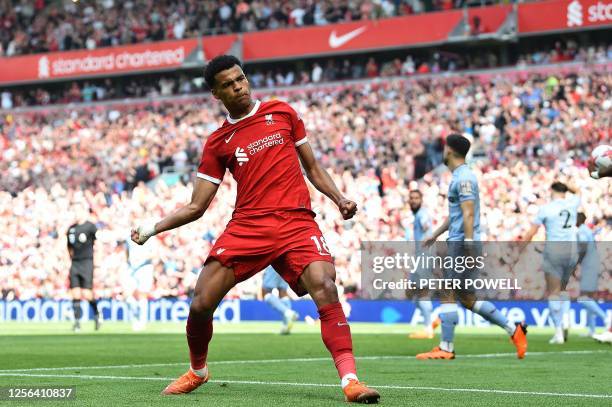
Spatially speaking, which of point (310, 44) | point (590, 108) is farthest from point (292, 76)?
point (590, 108)

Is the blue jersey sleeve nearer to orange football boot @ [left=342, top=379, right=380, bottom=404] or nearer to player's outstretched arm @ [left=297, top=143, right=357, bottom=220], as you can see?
player's outstretched arm @ [left=297, top=143, right=357, bottom=220]

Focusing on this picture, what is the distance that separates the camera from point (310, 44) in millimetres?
43094

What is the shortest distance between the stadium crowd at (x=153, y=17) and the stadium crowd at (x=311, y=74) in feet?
5.16

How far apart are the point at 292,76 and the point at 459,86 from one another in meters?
9.77

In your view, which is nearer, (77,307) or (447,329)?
(447,329)

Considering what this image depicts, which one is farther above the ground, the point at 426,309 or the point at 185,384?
the point at 185,384

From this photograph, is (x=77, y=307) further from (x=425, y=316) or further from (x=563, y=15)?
(x=563, y=15)

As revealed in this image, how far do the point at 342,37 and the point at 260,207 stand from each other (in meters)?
34.4

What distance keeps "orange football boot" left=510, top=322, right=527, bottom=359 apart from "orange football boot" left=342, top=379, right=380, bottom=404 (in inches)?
223

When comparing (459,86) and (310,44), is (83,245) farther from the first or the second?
(310,44)

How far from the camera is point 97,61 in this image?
48.1 m

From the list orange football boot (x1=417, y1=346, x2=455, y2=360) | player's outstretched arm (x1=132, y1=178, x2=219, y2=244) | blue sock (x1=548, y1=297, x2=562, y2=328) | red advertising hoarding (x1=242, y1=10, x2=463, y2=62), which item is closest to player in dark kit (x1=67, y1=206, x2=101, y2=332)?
blue sock (x1=548, y1=297, x2=562, y2=328)

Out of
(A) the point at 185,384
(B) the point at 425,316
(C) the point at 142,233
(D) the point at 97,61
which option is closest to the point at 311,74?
(D) the point at 97,61

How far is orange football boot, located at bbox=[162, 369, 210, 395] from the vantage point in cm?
880
